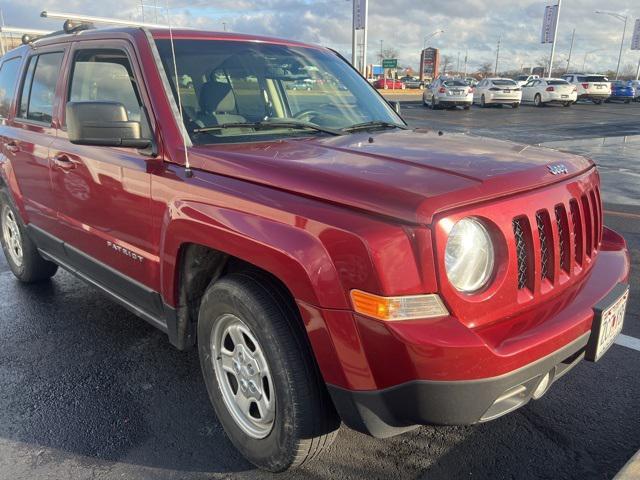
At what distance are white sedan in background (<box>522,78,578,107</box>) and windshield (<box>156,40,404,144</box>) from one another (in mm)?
29927

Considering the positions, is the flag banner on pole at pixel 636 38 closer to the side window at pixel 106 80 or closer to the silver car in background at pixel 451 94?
the silver car in background at pixel 451 94

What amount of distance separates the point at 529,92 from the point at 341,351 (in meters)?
34.2

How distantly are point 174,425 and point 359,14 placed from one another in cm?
2870

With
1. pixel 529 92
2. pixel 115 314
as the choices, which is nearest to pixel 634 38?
pixel 529 92

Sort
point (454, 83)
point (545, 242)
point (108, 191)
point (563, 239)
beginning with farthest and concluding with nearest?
point (454, 83) → point (108, 191) → point (563, 239) → point (545, 242)

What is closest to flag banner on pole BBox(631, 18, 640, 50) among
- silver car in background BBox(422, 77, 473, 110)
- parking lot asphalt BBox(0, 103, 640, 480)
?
silver car in background BBox(422, 77, 473, 110)

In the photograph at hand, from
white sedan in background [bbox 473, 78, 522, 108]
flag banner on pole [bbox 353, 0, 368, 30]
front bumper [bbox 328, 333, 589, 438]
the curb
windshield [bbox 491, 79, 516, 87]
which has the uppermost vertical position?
flag banner on pole [bbox 353, 0, 368, 30]

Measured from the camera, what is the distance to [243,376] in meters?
2.52

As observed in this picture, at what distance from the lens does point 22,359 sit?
11.9 feet

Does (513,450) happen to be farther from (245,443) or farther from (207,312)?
(207,312)

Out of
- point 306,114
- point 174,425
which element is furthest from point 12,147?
point 174,425

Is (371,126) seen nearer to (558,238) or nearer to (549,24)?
(558,238)

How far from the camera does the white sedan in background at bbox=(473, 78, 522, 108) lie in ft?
95.0

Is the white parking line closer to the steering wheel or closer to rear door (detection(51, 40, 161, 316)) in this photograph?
the steering wheel
